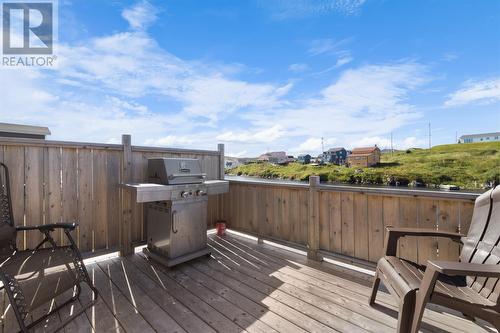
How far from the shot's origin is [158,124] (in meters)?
7.16

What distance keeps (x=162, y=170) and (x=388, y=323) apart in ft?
8.29

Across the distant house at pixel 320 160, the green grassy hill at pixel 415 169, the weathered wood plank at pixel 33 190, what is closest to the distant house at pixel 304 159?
the distant house at pixel 320 160

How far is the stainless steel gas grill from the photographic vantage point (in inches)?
103

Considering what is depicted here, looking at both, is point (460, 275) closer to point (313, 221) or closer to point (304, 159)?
point (313, 221)

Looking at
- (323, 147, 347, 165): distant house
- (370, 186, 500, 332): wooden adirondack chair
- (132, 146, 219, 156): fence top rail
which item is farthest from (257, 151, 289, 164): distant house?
(370, 186, 500, 332): wooden adirondack chair

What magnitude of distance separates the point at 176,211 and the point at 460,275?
239 centimetres

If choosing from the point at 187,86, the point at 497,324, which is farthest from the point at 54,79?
the point at 497,324

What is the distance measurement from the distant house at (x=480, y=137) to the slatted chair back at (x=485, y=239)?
11582 mm

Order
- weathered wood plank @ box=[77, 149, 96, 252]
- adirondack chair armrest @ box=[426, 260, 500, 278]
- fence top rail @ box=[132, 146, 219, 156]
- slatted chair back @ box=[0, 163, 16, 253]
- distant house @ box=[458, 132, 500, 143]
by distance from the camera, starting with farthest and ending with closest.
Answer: distant house @ box=[458, 132, 500, 143] → fence top rail @ box=[132, 146, 219, 156] → weathered wood plank @ box=[77, 149, 96, 252] → slatted chair back @ box=[0, 163, 16, 253] → adirondack chair armrest @ box=[426, 260, 500, 278]

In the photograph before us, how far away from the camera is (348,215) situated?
2613mm

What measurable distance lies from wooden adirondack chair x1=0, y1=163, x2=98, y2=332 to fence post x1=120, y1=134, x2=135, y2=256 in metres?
0.96

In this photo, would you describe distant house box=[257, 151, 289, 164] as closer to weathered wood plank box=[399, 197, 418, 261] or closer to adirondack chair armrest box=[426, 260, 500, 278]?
weathered wood plank box=[399, 197, 418, 261]

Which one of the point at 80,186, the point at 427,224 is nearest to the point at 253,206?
the point at 427,224

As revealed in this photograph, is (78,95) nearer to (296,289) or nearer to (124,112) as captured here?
(124,112)
